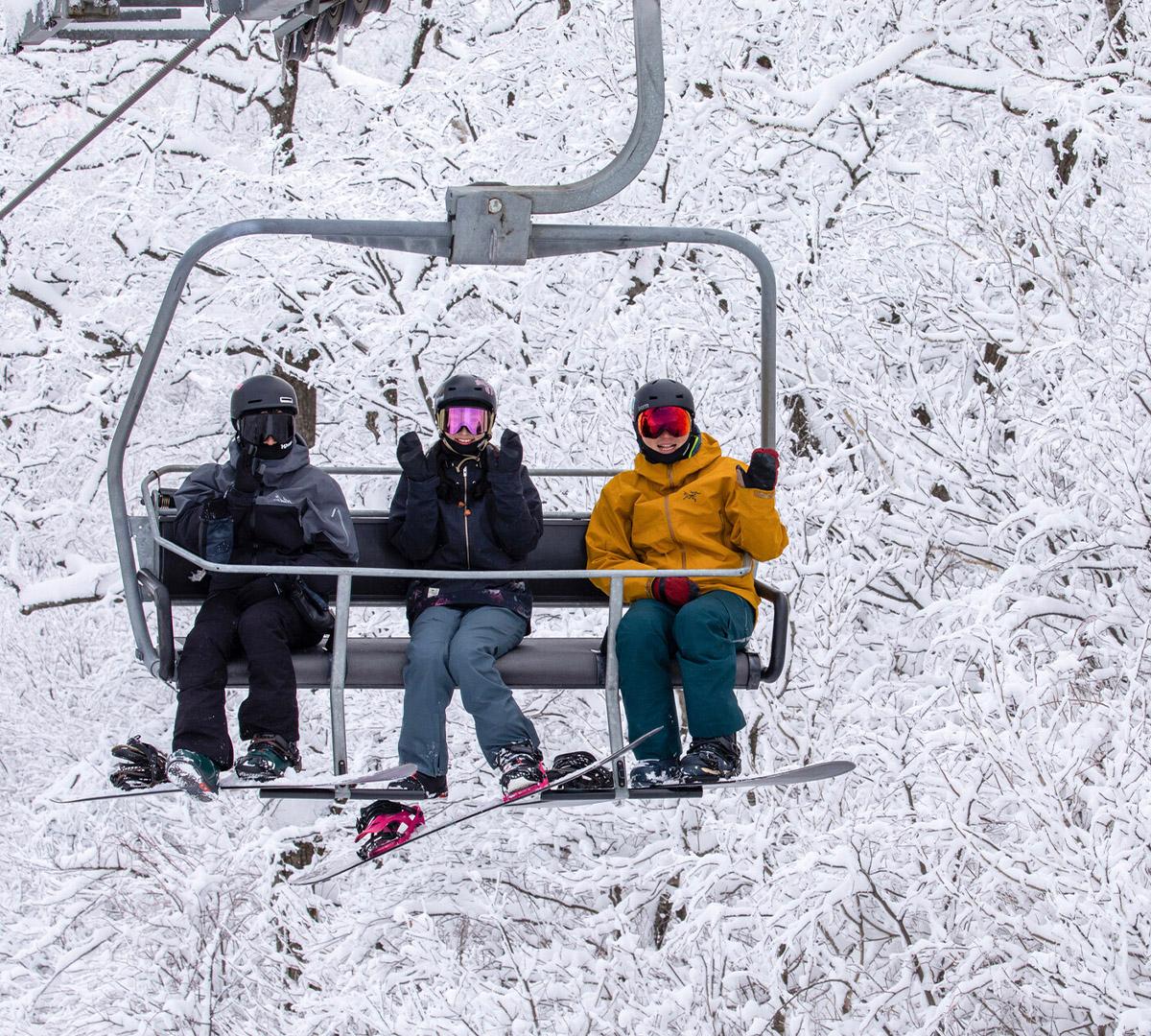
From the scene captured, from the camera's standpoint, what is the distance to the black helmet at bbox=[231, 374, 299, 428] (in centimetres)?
454

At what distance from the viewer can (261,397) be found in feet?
14.9

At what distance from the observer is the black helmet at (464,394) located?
447 cm

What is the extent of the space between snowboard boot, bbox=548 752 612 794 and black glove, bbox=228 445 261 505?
1.16 meters

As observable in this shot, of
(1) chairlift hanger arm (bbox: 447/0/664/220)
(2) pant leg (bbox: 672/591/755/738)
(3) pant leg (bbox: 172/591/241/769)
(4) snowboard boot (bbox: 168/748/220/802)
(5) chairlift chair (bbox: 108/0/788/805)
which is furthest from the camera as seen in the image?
(2) pant leg (bbox: 672/591/755/738)

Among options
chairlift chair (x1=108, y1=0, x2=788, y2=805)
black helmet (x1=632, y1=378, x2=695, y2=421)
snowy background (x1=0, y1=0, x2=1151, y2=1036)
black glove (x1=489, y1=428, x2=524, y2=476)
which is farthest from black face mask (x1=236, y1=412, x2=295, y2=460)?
snowy background (x1=0, y1=0, x2=1151, y2=1036)

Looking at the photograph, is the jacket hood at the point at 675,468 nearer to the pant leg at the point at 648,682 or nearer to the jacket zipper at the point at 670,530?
the jacket zipper at the point at 670,530

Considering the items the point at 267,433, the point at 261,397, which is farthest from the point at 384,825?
the point at 261,397

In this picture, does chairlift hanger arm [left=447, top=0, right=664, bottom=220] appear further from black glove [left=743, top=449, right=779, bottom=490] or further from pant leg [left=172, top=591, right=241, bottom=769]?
pant leg [left=172, top=591, right=241, bottom=769]

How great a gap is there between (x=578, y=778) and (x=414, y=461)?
39.4 inches

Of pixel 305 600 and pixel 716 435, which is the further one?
pixel 716 435

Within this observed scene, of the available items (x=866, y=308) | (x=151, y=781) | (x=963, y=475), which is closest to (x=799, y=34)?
(x=866, y=308)

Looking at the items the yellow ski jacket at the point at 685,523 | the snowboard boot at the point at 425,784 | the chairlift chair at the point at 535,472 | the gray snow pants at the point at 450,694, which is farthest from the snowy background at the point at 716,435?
the snowboard boot at the point at 425,784

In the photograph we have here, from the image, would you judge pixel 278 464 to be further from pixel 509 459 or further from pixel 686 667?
pixel 686 667

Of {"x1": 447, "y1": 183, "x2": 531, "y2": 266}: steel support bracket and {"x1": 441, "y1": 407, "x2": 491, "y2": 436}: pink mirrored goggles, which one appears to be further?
{"x1": 441, "y1": 407, "x2": 491, "y2": 436}: pink mirrored goggles
